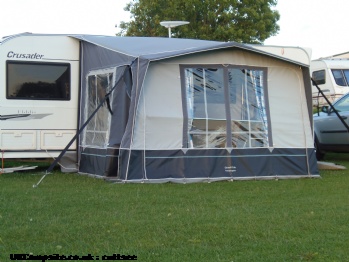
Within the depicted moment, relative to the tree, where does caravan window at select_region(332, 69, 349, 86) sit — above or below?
below

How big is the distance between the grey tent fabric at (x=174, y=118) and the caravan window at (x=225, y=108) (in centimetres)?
5

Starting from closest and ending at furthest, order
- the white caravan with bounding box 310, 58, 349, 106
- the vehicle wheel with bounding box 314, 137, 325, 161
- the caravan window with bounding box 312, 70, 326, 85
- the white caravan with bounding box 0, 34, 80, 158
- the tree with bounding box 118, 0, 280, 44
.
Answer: the white caravan with bounding box 0, 34, 80, 158 < the vehicle wheel with bounding box 314, 137, 325, 161 < the white caravan with bounding box 310, 58, 349, 106 < the caravan window with bounding box 312, 70, 326, 85 < the tree with bounding box 118, 0, 280, 44

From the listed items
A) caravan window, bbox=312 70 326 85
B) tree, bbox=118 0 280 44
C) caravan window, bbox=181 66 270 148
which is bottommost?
caravan window, bbox=181 66 270 148

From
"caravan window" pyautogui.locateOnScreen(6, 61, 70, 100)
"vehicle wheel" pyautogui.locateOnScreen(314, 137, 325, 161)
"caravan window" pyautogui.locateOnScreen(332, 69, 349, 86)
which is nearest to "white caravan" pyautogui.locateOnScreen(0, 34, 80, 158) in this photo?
"caravan window" pyautogui.locateOnScreen(6, 61, 70, 100)

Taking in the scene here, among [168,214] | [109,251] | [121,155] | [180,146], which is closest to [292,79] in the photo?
[180,146]

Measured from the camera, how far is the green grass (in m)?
5.77

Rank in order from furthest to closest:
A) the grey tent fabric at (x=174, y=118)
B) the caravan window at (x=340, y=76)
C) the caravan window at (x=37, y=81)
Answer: the caravan window at (x=340, y=76) → the caravan window at (x=37, y=81) → the grey tent fabric at (x=174, y=118)

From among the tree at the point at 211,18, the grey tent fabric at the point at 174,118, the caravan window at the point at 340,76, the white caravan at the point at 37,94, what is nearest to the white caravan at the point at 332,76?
the caravan window at the point at 340,76

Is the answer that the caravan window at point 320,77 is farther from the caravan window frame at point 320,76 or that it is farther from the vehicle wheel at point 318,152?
the vehicle wheel at point 318,152

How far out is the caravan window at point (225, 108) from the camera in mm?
10891

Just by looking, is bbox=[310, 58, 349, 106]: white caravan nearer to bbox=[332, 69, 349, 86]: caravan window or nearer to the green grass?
bbox=[332, 69, 349, 86]: caravan window

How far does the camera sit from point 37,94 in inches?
488

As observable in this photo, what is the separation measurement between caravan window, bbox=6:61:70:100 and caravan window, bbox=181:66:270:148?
9.40 feet

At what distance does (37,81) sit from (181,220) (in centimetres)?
626
